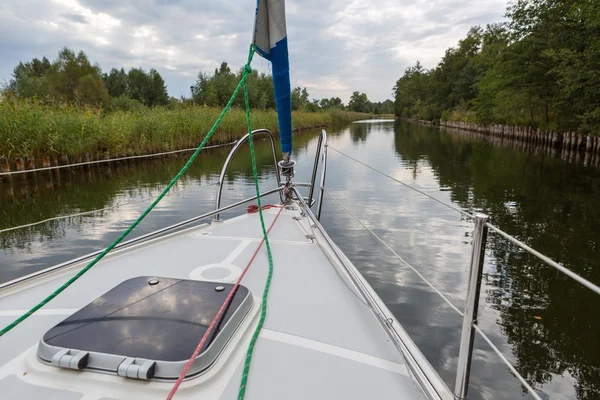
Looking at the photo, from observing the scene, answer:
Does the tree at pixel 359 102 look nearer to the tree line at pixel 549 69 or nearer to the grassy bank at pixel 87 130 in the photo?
the tree line at pixel 549 69

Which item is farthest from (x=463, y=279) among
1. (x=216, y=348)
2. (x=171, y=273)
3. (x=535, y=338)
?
(x=216, y=348)

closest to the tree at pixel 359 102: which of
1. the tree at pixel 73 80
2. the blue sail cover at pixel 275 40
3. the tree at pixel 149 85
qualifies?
the tree at pixel 149 85

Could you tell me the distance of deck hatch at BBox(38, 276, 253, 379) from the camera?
102 cm

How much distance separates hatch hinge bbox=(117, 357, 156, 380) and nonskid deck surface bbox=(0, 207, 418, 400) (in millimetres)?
47

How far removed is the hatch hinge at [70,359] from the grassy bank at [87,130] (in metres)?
8.60

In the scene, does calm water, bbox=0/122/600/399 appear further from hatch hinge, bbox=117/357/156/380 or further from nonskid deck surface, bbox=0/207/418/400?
hatch hinge, bbox=117/357/156/380

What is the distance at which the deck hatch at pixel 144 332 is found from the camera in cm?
102

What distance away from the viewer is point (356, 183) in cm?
852

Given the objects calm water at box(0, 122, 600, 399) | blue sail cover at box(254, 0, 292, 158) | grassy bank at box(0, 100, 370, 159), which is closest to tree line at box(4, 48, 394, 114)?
grassy bank at box(0, 100, 370, 159)

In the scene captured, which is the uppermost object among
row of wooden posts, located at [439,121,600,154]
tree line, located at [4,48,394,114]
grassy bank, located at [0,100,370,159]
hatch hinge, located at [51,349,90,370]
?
tree line, located at [4,48,394,114]

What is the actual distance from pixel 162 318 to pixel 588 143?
18.1m

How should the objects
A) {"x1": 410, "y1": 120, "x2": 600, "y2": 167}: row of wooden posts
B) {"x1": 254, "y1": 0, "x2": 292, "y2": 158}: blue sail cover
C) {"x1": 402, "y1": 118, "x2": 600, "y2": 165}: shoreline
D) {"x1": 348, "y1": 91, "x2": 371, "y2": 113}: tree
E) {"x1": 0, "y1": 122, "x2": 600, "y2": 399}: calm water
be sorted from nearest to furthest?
{"x1": 254, "y1": 0, "x2": 292, "y2": 158}: blue sail cover
{"x1": 0, "y1": 122, "x2": 600, "y2": 399}: calm water
{"x1": 410, "y1": 120, "x2": 600, "y2": 167}: row of wooden posts
{"x1": 402, "y1": 118, "x2": 600, "y2": 165}: shoreline
{"x1": 348, "y1": 91, "x2": 371, "y2": 113}: tree

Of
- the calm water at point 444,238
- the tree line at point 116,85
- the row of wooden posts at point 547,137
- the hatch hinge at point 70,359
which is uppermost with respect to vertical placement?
the tree line at point 116,85

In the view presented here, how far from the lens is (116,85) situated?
44562 mm
